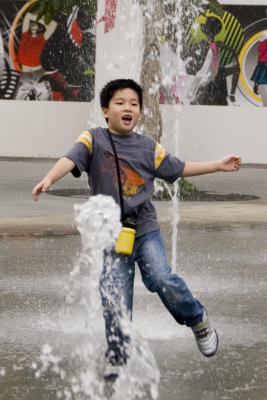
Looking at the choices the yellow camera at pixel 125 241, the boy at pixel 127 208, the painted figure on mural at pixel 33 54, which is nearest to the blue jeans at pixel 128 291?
the boy at pixel 127 208

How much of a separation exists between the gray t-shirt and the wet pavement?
88 cm

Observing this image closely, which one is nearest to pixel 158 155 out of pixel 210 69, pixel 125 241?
pixel 125 241

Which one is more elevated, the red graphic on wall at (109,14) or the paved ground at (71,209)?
the red graphic on wall at (109,14)

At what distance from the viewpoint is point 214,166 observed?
523 centimetres

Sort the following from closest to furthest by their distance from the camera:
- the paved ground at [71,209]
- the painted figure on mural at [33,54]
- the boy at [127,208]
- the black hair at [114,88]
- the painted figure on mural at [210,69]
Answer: the boy at [127,208] < the black hair at [114,88] < the paved ground at [71,209] < the painted figure on mural at [210,69] < the painted figure on mural at [33,54]

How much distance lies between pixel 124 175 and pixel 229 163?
579 mm

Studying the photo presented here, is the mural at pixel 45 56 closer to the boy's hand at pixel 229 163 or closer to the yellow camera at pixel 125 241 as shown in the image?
the boy's hand at pixel 229 163

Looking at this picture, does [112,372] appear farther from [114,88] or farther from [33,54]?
[33,54]

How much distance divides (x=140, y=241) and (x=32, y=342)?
115 cm

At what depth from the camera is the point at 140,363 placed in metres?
5.09

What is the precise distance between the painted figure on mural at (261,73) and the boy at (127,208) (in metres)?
19.6

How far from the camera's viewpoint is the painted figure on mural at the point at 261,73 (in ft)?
80.2

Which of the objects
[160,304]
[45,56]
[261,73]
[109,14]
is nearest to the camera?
[160,304]

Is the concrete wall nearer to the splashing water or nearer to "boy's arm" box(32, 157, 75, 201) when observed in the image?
the splashing water
